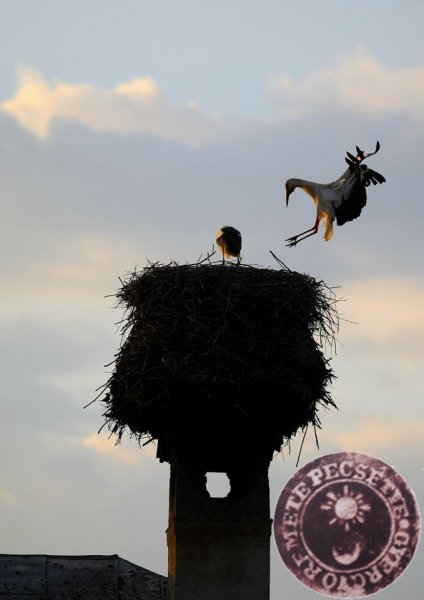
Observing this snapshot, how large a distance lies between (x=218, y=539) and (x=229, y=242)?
3742 mm

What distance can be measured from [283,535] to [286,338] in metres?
2.65

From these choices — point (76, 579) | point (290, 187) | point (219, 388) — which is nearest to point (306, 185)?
point (290, 187)

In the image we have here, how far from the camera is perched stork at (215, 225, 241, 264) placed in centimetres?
2244

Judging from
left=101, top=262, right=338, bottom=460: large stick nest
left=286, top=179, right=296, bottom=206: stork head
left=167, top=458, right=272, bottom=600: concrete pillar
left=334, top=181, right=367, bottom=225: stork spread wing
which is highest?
left=286, top=179, right=296, bottom=206: stork head

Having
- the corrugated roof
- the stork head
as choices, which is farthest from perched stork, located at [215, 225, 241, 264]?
the corrugated roof

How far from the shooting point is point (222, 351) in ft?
65.6

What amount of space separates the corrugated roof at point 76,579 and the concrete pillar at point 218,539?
74.1 inches

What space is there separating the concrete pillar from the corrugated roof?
6.18 ft

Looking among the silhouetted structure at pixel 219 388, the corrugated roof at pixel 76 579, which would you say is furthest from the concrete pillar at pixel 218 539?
the corrugated roof at pixel 76 579

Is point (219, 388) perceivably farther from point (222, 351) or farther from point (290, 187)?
point (290, 187)

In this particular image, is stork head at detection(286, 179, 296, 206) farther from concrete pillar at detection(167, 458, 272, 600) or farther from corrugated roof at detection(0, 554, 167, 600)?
corrugated roof at detection(0, 554, 167, 600)

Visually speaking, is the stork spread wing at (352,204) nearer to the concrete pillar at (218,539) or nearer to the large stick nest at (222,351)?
the large stick nest at (222,351)

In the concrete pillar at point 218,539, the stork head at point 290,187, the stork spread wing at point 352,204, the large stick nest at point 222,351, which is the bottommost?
the concrete pillar at point 218,539

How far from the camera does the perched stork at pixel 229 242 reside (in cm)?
2244
